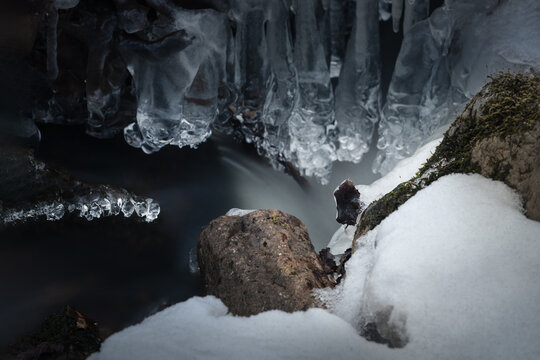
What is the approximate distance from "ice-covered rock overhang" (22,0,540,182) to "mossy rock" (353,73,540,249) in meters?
0.82

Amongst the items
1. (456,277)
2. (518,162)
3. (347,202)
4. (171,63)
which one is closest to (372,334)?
(456,277)

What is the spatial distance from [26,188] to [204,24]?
1602 millimetres

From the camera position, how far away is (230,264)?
7.08ft

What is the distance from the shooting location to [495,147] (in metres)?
1.89

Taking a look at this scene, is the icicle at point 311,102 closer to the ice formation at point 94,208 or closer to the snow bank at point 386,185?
the snow bank at point 386,185

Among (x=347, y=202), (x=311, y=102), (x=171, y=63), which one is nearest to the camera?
→ (x=347, y=202)

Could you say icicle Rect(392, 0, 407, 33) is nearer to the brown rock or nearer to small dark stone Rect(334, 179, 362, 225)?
small dark stone Rect(334, 179, 362, 225)

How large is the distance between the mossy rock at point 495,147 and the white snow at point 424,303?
69 millimetres

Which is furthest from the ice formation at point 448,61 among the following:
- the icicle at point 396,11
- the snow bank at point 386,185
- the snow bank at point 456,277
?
the snow bank at point 456,277

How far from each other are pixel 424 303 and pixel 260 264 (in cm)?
79

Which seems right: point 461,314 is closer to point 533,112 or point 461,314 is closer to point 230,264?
point 533,112

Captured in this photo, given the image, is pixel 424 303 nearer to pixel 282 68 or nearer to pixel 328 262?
pixel 328 262

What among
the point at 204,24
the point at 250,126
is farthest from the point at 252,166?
the point at 204,24

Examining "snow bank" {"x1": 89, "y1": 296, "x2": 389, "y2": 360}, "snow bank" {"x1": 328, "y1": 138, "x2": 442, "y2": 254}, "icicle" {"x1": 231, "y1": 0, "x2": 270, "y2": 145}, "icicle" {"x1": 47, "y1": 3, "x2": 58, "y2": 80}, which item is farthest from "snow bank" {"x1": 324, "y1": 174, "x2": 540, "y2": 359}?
"icicle" {"x1": 47, "y1": 3, "x2": 58, "y2": 80}
